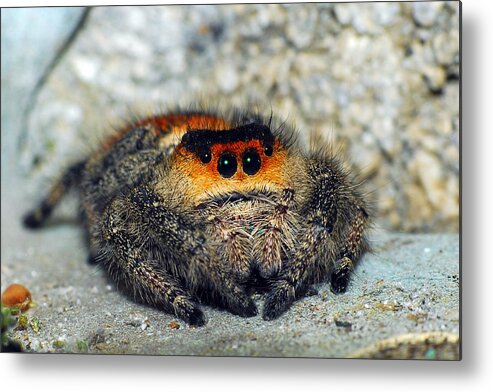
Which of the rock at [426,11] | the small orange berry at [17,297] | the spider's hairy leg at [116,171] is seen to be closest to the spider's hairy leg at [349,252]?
the spider's hairy leg at [116,171]

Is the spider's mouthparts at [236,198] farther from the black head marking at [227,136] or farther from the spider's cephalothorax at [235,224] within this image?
the black head marking at [227,136]

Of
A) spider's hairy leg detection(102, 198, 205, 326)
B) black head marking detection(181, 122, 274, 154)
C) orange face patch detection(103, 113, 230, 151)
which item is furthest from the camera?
orange face patch detection(103, 113, 230, 151)

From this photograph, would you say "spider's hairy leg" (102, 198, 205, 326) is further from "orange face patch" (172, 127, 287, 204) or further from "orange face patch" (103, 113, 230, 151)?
"orange face patch" (103, 113, 230, 151)

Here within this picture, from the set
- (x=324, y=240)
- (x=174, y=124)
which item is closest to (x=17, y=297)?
(x=174, y=124)

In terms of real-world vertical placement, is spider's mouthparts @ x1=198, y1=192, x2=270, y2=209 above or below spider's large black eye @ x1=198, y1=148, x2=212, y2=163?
below

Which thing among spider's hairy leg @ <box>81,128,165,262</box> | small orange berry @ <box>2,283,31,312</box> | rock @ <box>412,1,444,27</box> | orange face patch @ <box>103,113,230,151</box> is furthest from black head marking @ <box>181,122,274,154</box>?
rock @ <box>412,1,444,27</box>

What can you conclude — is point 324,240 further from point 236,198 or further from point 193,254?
point 193,254
